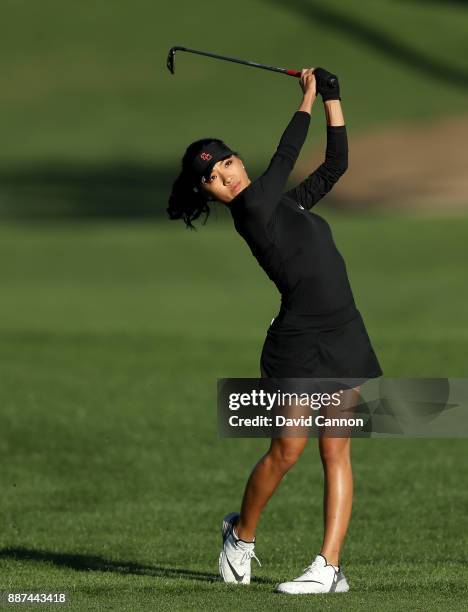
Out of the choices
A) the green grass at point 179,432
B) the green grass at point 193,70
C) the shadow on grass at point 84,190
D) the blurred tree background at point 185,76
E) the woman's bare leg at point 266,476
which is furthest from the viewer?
the green grass at point 193,70

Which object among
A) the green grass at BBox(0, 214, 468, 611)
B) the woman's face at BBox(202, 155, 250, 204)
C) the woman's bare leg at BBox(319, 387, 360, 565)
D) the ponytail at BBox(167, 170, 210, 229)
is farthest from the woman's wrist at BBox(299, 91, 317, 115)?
the green grass at BBox(0, 214, 468, 611)

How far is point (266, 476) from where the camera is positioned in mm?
6875

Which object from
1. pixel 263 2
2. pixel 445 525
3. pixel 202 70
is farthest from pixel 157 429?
pixel 263 2

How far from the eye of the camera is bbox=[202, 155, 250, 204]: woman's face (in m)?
6.66

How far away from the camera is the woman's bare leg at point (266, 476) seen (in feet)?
22.2

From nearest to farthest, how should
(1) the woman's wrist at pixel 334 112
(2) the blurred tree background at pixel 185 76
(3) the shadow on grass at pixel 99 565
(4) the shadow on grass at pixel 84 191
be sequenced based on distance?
(1) the woman's wrist at pixel 334 112 < (3) the shadow on grass at pixel 99 565 < (4) the shadow on grass at pixel 84 191 < (2) the blurred tree background at pixel 185 76

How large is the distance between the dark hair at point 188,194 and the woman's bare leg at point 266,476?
1.11m

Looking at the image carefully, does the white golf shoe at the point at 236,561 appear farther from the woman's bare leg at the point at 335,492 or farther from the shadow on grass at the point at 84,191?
the shadow on grass at the point at 84,191

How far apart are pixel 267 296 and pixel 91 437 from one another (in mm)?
8613

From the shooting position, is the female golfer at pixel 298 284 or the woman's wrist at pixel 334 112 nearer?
the female golfer at pixel 298 284

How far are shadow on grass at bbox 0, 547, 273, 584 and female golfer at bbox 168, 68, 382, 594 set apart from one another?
47 centimetres

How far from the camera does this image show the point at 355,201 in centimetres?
3309

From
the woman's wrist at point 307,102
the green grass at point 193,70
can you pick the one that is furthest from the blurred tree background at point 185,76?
the woman's wrist at point 307,102

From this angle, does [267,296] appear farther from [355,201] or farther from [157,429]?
[355,201]
